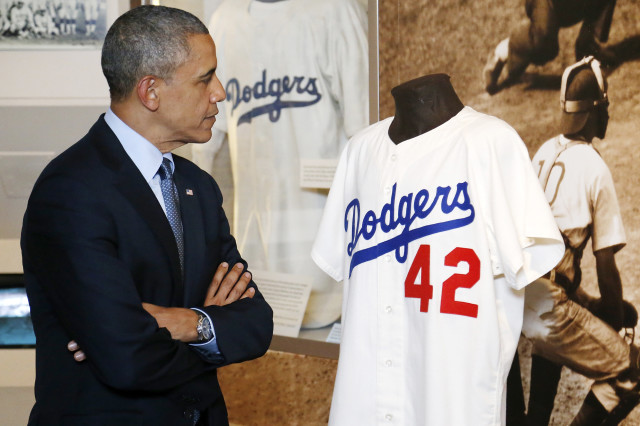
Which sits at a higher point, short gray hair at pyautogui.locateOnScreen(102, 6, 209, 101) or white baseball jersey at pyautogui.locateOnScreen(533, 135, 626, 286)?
short gray hair at pyautogui.locateOnScreen(102, 6, 209, 101)

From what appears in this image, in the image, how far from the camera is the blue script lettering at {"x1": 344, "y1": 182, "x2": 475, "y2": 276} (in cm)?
204

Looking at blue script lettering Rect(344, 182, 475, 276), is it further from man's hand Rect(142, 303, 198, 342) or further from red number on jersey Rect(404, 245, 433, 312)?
man's hand Rect(142, 303, 198, 342)

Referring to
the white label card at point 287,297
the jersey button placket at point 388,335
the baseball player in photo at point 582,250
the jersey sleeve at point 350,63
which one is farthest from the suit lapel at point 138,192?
the white label card at point 287,297

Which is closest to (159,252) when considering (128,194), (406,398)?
(128,194)

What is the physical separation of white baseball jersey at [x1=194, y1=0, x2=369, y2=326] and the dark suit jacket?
1.76 metres

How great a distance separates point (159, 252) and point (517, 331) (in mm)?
976

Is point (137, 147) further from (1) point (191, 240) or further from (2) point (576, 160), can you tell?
(2) point (576, 160)

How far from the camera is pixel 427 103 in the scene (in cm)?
219

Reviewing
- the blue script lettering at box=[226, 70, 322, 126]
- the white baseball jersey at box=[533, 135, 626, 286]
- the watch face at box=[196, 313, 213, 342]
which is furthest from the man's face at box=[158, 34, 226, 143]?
the blue script lettering at box=[226, 70, 322, 126]

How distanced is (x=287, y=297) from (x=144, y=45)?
2.09 m

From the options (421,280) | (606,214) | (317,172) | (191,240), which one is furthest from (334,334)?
(191,240)

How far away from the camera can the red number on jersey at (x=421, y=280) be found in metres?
2.07

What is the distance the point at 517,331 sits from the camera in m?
2.07

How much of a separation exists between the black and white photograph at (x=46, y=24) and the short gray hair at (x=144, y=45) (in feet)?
7.08
